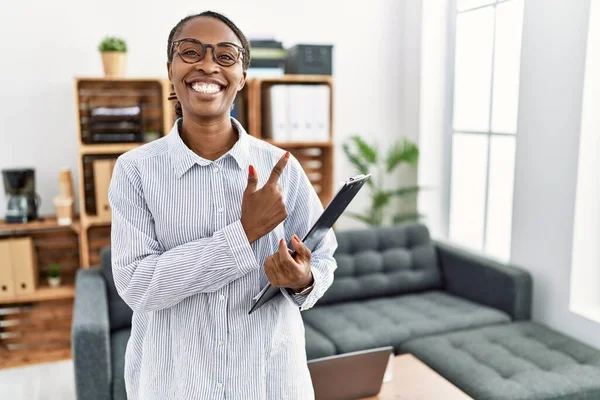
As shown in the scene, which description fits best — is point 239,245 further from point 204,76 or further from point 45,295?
point 45,295

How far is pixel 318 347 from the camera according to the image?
2756 mm

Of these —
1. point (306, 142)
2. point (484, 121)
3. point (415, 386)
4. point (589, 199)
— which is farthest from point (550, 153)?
point (415, 386)

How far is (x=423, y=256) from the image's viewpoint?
3602 millimetres

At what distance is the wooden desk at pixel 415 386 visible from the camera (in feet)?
6.64

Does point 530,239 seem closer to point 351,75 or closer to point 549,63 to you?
point 549,63

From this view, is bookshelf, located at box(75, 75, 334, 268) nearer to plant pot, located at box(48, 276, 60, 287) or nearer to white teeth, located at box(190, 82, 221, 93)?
plant pot, located at box(48, 276, 60, 287)

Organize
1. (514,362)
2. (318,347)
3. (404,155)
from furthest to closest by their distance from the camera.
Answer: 1. (404,155)
2. (318,347)
3. (514,362)

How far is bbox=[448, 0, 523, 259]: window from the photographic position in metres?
3.50

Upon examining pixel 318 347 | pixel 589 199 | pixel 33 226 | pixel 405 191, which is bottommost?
pixel 318 347

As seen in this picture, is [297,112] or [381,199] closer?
[297,112]

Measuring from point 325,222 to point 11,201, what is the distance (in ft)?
9.15

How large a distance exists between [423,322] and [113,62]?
2.24 meters

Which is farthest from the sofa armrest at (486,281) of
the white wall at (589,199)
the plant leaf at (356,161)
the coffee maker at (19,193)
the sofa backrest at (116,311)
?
the coffee maker at (19,193)

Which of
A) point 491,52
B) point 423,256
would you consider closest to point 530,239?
point 423,256
